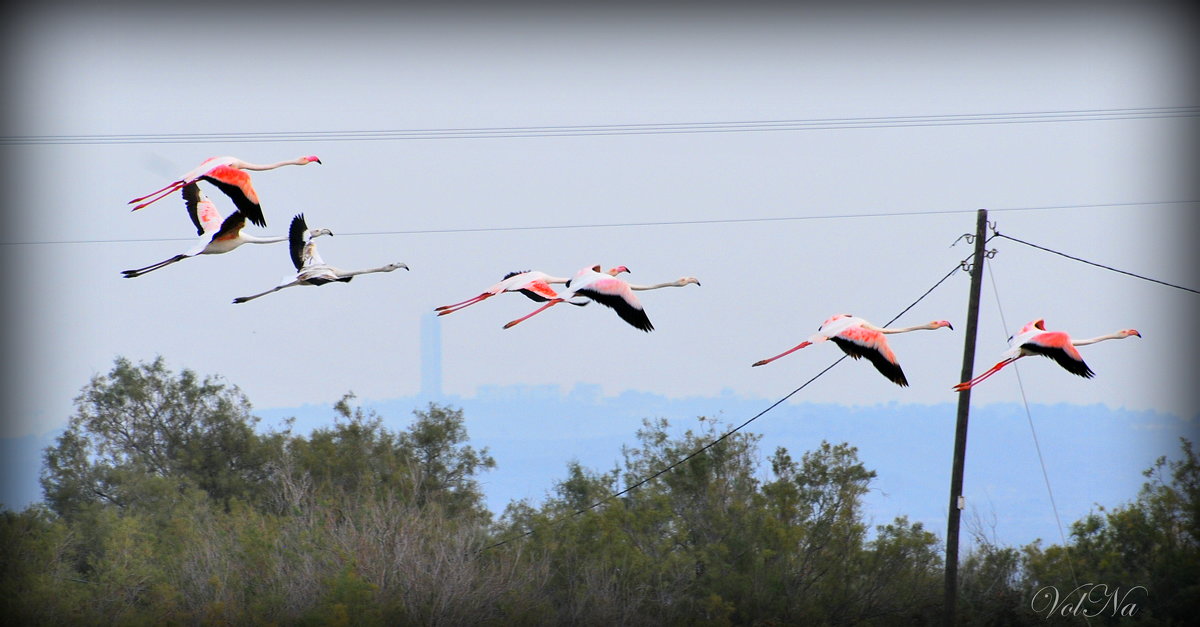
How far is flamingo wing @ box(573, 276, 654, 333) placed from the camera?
13.6 meters

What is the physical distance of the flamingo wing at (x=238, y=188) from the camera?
43.6 feet

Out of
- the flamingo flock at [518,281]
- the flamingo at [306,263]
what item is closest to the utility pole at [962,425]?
the flamingo flock at [518,281]

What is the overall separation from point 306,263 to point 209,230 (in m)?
1.79

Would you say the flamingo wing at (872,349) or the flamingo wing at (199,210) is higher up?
the flamingo wing at (199,210)

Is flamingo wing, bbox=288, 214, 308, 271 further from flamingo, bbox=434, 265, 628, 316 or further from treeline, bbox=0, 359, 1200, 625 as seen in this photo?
treeline, bbox=0, 359, 1200, 625

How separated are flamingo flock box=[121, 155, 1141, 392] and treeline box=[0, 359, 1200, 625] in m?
11.3

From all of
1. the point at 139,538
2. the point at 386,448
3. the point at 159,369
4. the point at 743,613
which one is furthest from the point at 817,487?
the point at 159,369

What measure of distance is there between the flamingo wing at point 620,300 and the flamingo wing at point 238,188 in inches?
125

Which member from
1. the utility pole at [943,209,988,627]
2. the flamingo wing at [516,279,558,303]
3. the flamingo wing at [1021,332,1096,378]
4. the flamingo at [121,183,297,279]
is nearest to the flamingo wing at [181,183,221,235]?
the flamingo at [121,183,297,279]

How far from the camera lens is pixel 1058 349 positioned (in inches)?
585

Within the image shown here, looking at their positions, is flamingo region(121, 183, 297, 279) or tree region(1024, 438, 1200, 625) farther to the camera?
tree region(1024, 438, 1200, 625)

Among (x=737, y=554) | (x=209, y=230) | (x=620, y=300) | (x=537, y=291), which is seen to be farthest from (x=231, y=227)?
(x=737, y=554)

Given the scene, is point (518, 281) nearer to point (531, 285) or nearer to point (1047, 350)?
point (531, 285)

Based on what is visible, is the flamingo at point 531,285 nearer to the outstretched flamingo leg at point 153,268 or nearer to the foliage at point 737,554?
the outstretched flamingo leg at point 153,268
